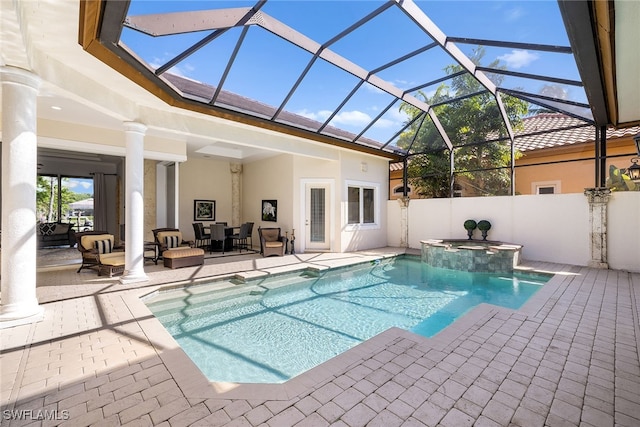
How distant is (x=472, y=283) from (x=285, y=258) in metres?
5.13

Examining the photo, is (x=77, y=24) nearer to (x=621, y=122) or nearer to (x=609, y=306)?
(x=609, y=306)

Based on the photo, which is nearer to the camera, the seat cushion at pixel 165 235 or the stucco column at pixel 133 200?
the stucco column at pixel 133 200

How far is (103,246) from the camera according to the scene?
21.7 ft

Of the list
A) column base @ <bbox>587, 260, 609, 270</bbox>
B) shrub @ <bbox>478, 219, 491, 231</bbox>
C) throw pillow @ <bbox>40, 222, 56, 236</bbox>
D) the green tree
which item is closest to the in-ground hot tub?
shrub @ <bbox>478, 219, 491, 231</bbox>

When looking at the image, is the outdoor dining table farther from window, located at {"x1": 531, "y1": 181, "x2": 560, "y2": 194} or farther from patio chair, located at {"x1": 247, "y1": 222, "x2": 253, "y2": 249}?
window, located at {"x1": 531, "y1": 181, "x2": 560, "y2": 194}

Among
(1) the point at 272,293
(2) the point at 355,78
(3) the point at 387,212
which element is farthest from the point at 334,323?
(3) the point at 387,212

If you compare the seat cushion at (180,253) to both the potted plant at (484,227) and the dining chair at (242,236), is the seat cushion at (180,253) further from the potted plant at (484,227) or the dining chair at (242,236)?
the potted plant at (484,227)

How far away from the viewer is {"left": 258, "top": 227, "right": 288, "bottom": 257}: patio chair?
9.27m

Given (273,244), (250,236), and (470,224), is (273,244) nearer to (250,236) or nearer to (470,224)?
(250,236)

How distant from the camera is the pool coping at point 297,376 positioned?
93.2 inches

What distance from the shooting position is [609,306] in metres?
4.54

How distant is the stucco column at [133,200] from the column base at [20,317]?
191cm

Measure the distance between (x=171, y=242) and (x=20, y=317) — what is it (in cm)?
431

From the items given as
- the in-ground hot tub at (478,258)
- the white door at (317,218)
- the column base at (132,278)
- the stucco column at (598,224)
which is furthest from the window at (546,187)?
the column base at (132,278)
